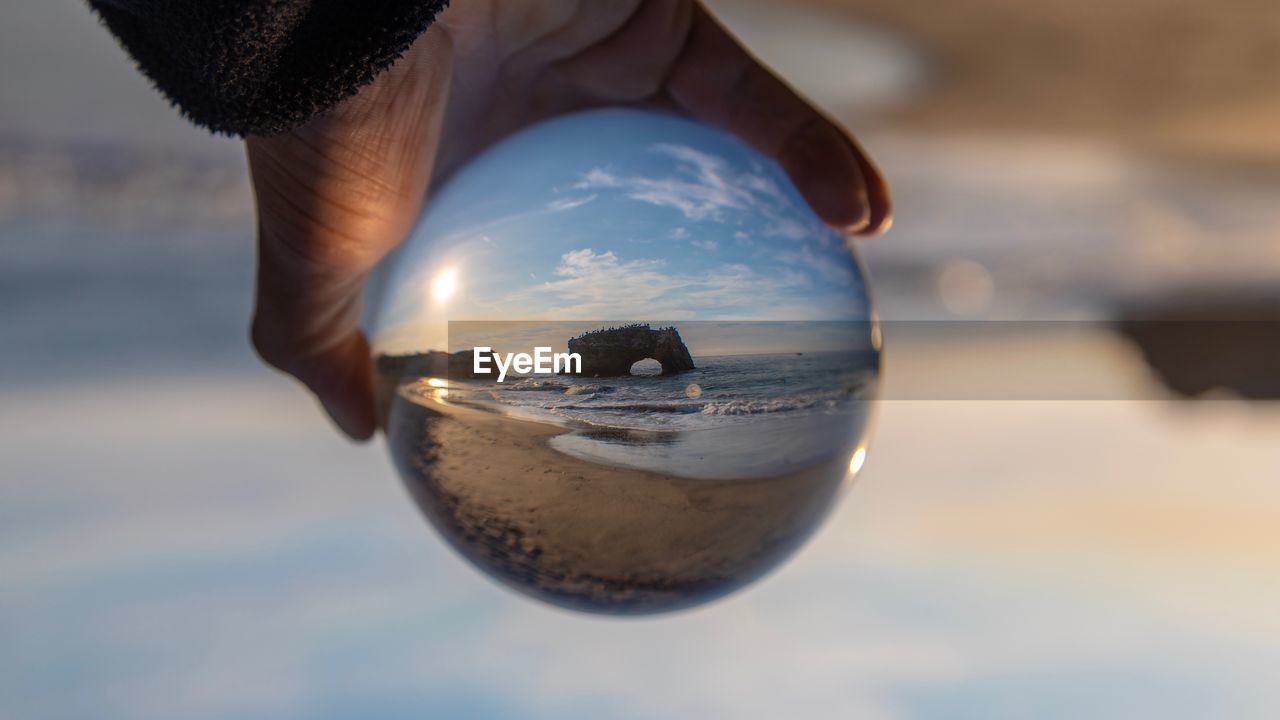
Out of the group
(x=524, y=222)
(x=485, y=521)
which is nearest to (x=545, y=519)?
(x=485, y=521)

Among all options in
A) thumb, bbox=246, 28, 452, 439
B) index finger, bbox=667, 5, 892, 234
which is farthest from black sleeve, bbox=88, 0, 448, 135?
index finger, bbox=667, 5, 892, 234

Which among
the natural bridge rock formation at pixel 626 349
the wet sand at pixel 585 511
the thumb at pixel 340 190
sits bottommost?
the wet sand at pixel 585 511

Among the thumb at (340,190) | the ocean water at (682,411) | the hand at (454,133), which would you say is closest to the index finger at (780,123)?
the hand at (454,133)

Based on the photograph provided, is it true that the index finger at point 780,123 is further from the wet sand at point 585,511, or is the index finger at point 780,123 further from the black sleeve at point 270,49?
the black sleeve at point 270,49

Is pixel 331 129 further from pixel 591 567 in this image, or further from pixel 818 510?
pixel 818 510

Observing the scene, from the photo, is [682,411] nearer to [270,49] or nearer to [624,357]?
[624,357]

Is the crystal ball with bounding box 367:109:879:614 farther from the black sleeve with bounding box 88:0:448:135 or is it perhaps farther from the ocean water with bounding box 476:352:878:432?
the black sleeve with bounding box 88:0:448:135
